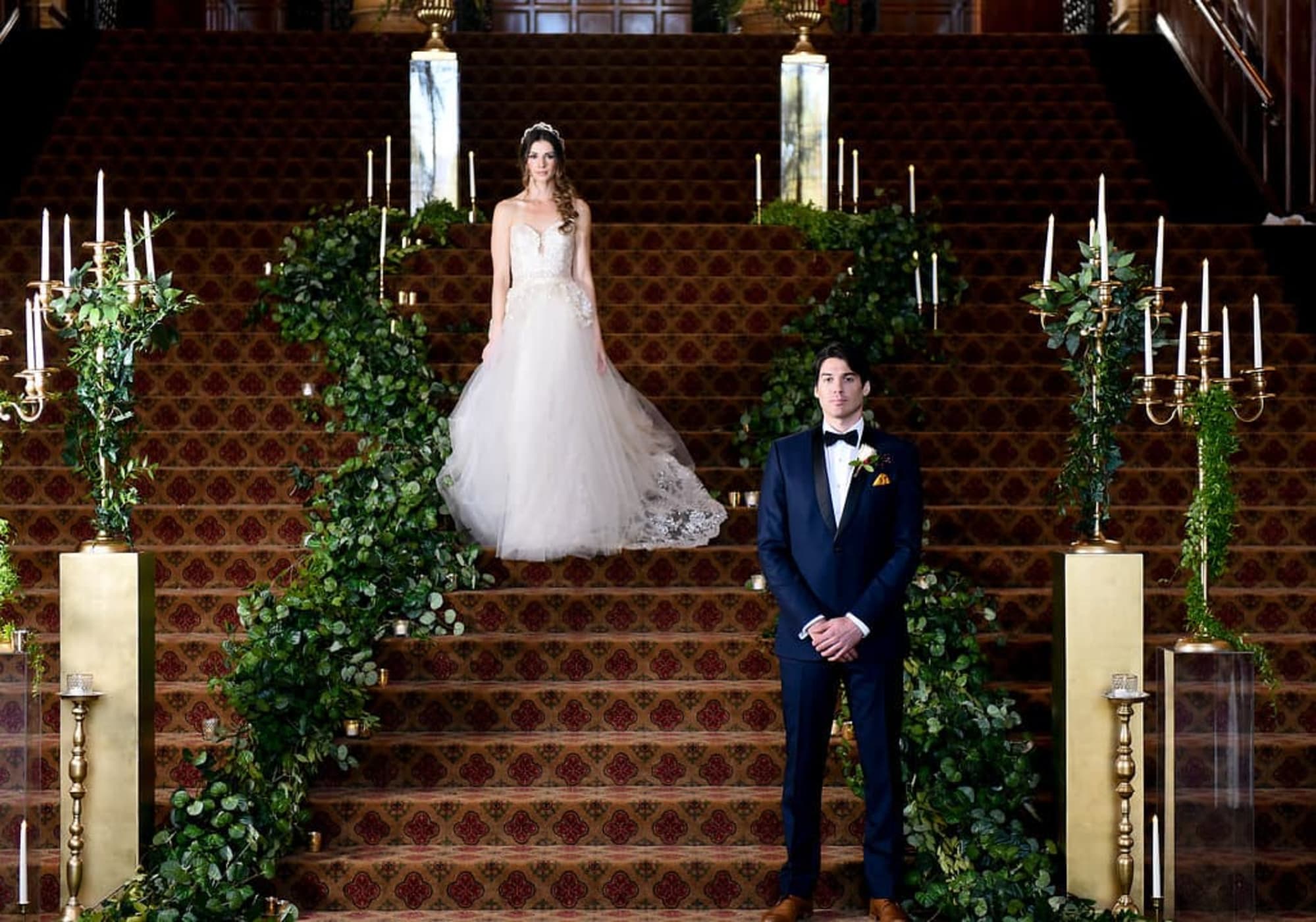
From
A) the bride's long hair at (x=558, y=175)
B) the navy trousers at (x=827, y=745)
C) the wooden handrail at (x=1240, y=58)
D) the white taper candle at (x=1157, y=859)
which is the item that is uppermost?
the wooden handrail at (x=1240, y=58)

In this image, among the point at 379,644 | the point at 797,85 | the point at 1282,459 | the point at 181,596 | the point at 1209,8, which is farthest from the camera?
the point at 1209,8

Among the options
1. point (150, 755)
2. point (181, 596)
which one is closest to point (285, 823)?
point (150, 755)

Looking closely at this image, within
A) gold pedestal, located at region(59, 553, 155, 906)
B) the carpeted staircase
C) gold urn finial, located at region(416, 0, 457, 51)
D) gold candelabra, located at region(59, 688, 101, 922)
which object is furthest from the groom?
gold urn finial, located at region(416, 0, 457, 51)

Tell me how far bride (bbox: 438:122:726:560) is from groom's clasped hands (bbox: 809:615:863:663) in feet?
6.51

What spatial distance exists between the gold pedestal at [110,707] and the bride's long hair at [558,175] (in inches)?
98.8

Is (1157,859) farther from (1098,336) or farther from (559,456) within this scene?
(559,456)

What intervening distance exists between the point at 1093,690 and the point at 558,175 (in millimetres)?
2986

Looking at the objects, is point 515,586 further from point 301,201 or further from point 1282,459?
point 301,201

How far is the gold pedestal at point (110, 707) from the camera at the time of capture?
16.5ft

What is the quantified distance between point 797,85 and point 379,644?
5.58m

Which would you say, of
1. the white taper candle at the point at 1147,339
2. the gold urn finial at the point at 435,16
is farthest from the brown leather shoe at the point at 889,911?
the gold urn finial at the point at 435,16

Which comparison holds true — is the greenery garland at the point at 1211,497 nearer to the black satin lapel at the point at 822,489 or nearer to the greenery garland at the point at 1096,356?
the greenery garland at the point at 1096,356

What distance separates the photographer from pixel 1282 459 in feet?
25.4

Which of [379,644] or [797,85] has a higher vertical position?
[797,85]
